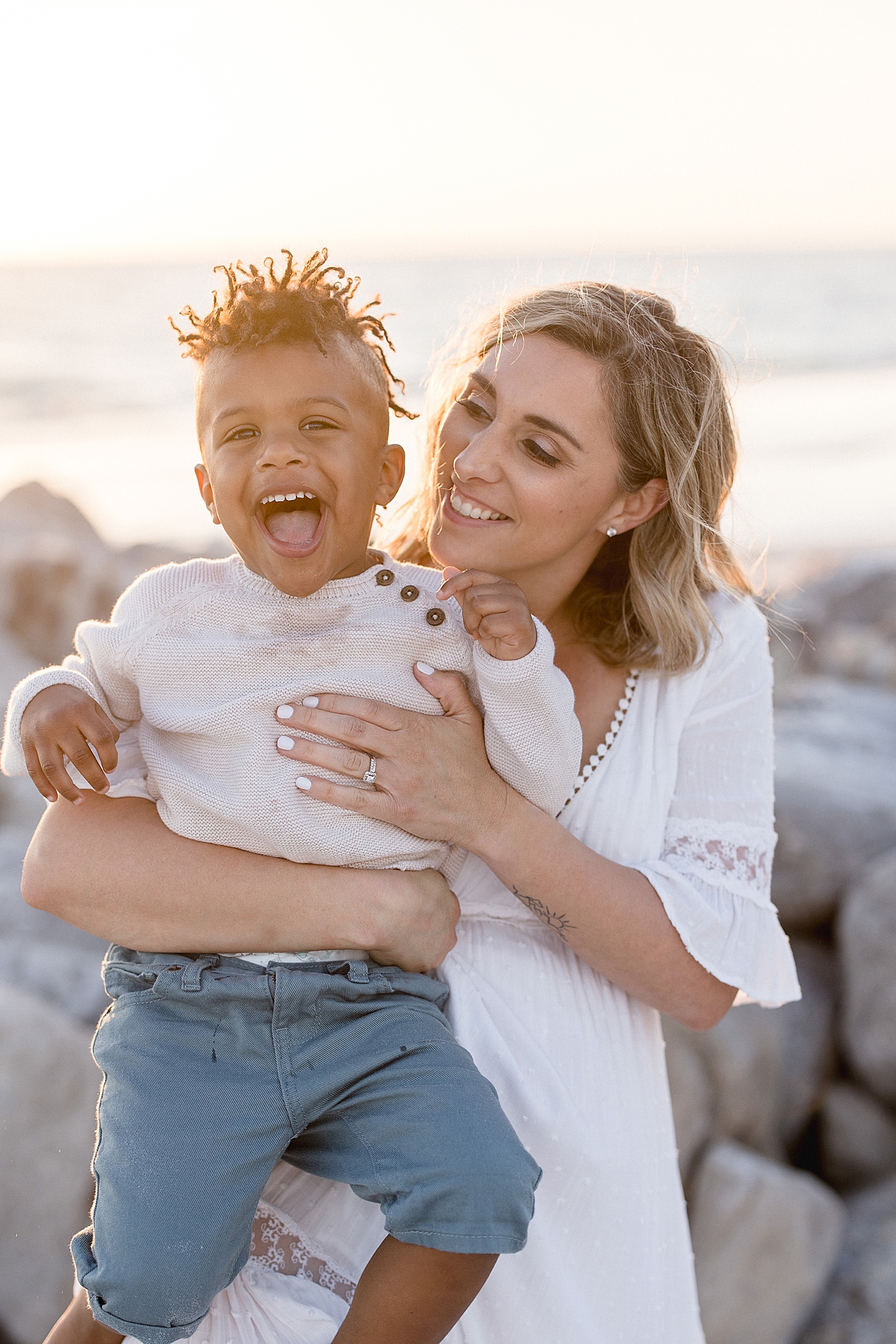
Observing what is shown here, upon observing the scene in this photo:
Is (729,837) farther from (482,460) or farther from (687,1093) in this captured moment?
(687,1093)

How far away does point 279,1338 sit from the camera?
1923 mm

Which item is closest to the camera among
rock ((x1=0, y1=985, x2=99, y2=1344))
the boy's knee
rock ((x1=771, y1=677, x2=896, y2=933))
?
the boy's knee

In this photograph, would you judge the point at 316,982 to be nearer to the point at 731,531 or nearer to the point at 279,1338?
the point at 279,1338

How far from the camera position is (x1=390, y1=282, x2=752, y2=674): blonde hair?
2.44 metres

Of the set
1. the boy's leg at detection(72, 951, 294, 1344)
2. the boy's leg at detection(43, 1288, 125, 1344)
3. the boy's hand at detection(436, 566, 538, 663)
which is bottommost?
the boy's leg at detection(43, 1288, 125, 1344)

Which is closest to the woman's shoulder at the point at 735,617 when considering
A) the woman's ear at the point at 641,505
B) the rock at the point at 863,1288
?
the woman's ear at the point at 641,505

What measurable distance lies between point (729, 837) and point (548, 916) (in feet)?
1.34

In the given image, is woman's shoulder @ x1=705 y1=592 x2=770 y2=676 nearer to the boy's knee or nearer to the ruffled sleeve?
the ruffled sleeve

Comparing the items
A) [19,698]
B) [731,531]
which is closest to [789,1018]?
[731,531]

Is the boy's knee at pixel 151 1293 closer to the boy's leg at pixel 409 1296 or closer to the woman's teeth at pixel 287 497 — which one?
the boy's leg at pixel 409 1296

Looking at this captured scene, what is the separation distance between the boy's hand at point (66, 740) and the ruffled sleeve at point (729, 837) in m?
1.03

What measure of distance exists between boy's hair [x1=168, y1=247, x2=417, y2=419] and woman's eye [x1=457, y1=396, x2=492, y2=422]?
1.14ft

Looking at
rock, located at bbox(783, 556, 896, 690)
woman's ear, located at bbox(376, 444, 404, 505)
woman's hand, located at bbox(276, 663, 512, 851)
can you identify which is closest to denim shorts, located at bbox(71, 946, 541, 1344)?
woman's hand, located at bbox(276, 663, 512, 851)

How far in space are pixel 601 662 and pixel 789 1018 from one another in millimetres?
2290
